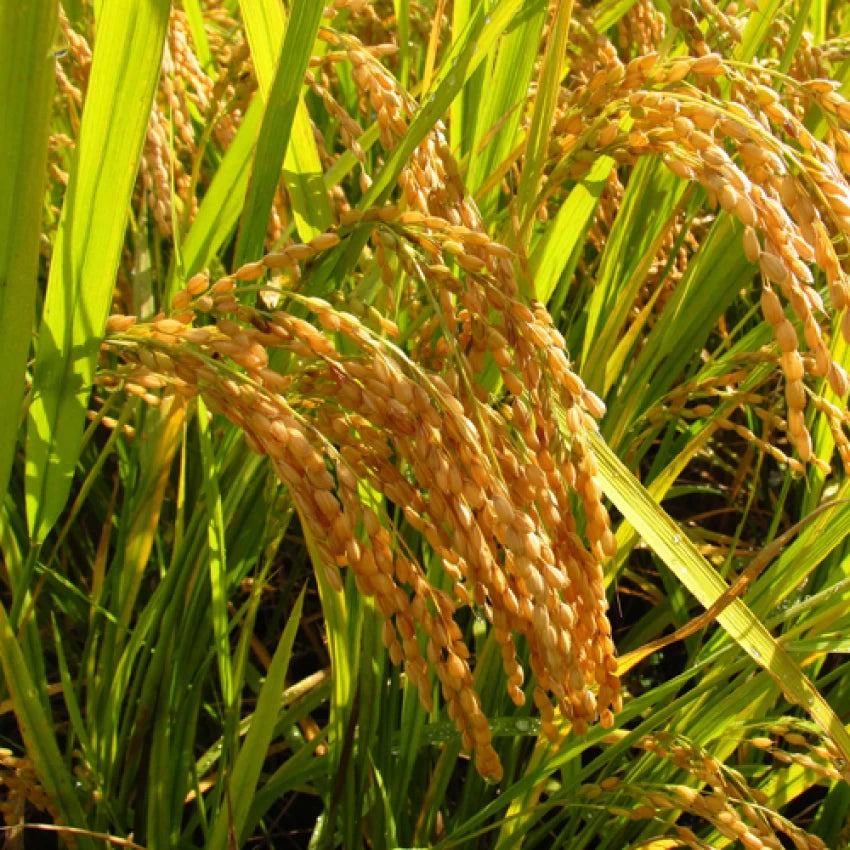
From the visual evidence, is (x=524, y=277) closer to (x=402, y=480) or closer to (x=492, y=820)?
(x=402, y=480)

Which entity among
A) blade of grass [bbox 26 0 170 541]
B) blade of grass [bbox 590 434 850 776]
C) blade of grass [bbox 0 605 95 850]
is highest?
blade of grass [bbox 26 0 170 541]

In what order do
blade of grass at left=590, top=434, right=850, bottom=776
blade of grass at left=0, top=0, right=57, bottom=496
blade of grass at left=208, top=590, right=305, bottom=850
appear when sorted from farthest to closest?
blade of grass at left=208, top=590, right=305, bottom=850 → blade of grass at left=590, top=434, right=850, bottom=776 → blade of grass at left=0, top=0, right=57, bottom=496

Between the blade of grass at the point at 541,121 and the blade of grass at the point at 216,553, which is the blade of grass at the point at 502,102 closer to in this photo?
the blade of grass at the point at 541,121

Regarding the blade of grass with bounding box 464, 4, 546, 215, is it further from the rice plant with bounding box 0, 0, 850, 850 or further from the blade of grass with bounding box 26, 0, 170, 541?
the blade of grass with bounding box 26, 0, 170, 541

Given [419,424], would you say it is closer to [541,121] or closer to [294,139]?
[541,121]

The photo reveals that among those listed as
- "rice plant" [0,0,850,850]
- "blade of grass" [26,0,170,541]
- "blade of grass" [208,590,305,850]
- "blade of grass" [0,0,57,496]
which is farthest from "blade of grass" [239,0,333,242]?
"blade of grass" [208,590,305,850]

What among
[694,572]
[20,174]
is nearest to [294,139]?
[20,174]

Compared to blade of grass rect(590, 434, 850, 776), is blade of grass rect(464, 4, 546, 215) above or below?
above

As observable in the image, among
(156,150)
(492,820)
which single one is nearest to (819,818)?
(492,820)

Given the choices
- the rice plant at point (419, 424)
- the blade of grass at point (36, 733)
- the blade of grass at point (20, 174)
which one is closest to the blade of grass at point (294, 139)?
the rice plant at point (419, 424)
